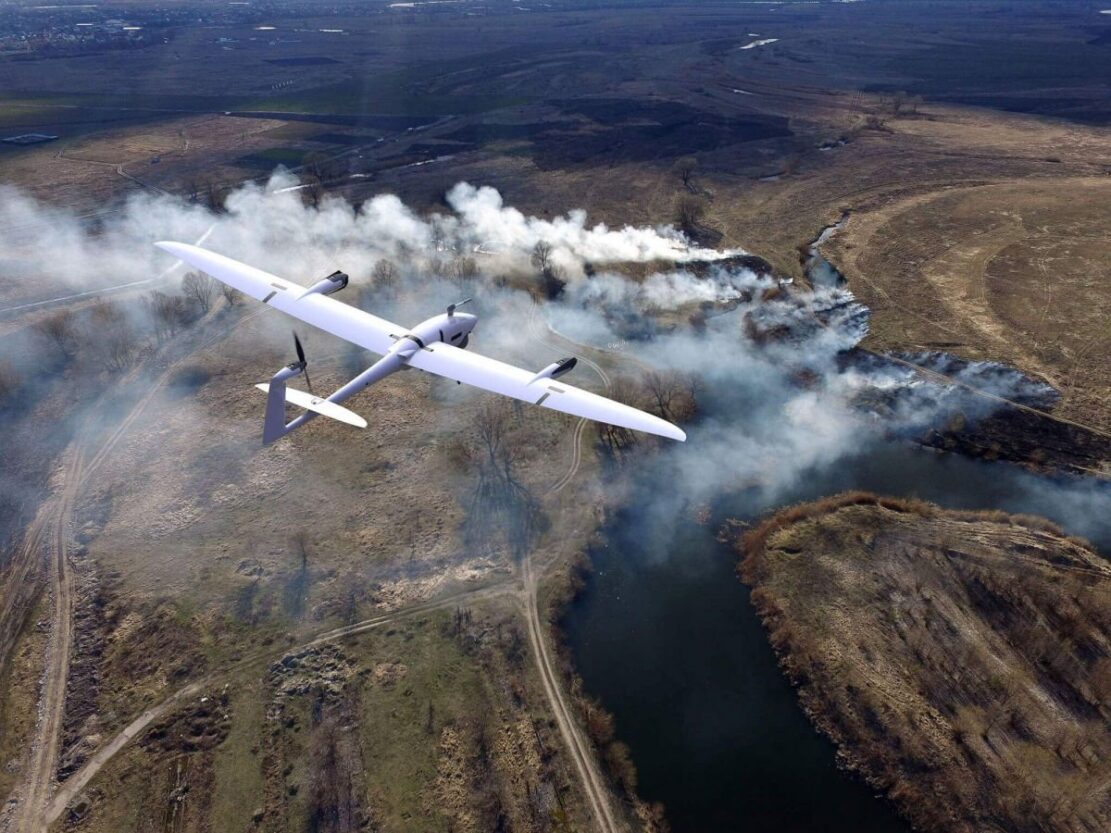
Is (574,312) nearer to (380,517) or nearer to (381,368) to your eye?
(381,368)

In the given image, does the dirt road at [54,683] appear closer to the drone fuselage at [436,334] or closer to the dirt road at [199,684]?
the dirt road at [199,684]

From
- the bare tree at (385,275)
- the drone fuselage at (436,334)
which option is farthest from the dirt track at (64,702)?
the bare tree at (385,275)

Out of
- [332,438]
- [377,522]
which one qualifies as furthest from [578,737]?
[332,438]

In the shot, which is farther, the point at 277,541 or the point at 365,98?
the point at 365,98

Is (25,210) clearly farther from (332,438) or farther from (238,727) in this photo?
(238,727)

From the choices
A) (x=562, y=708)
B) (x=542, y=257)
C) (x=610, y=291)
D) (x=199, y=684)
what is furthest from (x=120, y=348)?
(x=562, y=708)

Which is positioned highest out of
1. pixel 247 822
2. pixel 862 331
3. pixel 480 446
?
pixel 862 331

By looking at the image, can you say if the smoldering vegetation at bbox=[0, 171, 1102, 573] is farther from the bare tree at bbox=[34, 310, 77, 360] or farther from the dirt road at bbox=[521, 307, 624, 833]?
the dirt road at bbox=[521, 307, 624, 833]
